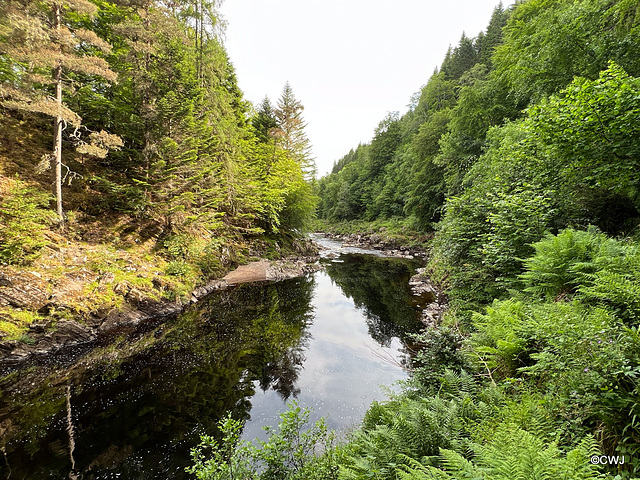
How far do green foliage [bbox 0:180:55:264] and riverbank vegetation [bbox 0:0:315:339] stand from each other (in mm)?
34

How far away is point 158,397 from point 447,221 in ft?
32.1

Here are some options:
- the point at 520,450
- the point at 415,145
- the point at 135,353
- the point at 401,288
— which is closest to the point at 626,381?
the point at 520,450

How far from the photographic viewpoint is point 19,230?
7.14 metres

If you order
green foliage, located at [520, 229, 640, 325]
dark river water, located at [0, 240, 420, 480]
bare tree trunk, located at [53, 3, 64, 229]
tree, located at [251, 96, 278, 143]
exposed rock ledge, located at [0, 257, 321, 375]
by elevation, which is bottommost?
dark river water, located at [0, 240, 420, 480]

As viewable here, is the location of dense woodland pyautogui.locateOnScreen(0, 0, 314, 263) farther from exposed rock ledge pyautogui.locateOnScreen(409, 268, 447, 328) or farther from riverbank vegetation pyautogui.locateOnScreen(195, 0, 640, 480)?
exposed rock ledge pyautogui.locateOnScreen(409, 268, 447, 328)

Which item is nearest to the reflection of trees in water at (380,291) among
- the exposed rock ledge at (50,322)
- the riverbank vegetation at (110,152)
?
the riverbank vegetation at (110,152)

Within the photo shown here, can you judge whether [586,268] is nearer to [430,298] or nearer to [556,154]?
[556,154]

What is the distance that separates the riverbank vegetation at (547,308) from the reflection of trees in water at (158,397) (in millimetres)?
2462

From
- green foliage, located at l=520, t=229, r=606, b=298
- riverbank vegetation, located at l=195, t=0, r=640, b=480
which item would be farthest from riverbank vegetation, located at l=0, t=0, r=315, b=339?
green foliage, located at l=520, t=229, r=606, b=298

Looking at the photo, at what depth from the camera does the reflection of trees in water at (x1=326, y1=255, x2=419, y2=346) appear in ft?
30.8

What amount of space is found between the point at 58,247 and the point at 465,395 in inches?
475

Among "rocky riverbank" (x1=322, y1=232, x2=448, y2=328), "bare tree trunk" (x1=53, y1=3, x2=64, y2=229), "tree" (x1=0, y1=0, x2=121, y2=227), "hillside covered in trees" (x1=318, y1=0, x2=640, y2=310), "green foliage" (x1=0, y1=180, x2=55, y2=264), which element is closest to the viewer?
"hillside covered in trees" (x1=318, y1=0, x2=640, y2=310)

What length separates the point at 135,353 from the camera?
23.4 ft

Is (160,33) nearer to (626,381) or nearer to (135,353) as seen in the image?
(135,353)
